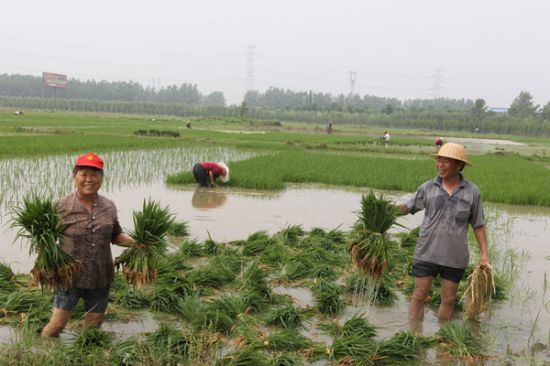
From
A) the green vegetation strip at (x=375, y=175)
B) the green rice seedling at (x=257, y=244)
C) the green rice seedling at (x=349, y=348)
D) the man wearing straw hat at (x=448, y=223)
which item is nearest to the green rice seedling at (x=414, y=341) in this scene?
the green rice seedling at (x=349, y=348)

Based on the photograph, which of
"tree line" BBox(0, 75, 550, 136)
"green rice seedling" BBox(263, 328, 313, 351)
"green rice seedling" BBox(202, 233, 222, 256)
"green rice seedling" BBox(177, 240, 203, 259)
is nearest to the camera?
"green rice seedling" BBox(263, 328, 313, 351)

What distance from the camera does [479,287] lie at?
377 centimetres

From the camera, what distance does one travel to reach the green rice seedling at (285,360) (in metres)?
3.03

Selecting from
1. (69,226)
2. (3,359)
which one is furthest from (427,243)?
(3,359)

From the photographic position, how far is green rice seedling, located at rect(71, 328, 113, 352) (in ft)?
10.1

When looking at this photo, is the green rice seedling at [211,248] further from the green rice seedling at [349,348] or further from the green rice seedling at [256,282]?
the green rice seedling at [349,348]

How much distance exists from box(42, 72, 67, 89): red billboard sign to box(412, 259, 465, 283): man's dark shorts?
8802cm

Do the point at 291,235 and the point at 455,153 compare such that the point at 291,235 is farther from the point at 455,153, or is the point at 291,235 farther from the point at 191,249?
the point at 455,153

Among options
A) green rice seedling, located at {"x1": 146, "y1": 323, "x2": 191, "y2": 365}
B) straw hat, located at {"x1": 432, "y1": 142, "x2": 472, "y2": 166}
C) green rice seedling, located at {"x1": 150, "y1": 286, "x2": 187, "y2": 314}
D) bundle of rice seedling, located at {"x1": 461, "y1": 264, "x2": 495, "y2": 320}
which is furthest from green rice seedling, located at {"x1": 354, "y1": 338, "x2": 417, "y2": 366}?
green rice seedling, located at {"x1": 150, "y1": 286, "x2": 187, "y2": 314}

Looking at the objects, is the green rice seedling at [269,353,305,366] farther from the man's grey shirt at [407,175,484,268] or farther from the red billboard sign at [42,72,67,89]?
the red billboard sign at [42,72,67,89]

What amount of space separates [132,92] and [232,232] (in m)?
127

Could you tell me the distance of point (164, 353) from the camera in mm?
2988

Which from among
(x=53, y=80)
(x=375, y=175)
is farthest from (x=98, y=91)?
(x=375, y=175)

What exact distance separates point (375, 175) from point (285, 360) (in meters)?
9.85
